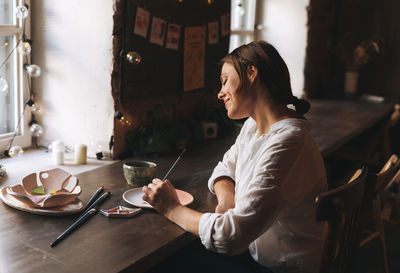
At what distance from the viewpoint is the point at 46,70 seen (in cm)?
243

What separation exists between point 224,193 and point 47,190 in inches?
25.8

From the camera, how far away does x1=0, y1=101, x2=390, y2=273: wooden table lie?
1.26m

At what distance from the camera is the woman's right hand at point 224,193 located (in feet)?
5.70

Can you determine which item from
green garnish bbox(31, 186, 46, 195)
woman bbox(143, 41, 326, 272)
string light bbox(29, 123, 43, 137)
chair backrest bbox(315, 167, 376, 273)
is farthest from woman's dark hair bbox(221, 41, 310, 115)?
string light bbox(29, 123, 43, 137)

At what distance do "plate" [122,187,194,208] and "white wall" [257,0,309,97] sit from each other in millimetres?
2809

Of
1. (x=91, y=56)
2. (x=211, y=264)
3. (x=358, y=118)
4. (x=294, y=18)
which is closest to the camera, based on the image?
(x=211, y=264)

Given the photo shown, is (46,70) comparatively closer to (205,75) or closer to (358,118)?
(205,75)

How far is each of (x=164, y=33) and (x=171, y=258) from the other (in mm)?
1250

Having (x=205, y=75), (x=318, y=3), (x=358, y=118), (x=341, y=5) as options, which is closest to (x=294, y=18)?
(x=318, y=3)

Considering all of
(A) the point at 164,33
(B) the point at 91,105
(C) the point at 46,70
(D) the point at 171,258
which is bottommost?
(D) the point at 171,258

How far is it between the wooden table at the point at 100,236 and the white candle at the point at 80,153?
180 millimetres

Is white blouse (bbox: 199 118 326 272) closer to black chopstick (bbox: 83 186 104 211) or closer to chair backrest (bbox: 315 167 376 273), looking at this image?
chair backrest (bbox: 315 167 376 273)

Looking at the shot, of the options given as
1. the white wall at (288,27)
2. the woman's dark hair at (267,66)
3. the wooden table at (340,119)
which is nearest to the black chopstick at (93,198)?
the woman's dark hair at (267,66)

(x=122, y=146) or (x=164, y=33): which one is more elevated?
(x=164, y=33)
